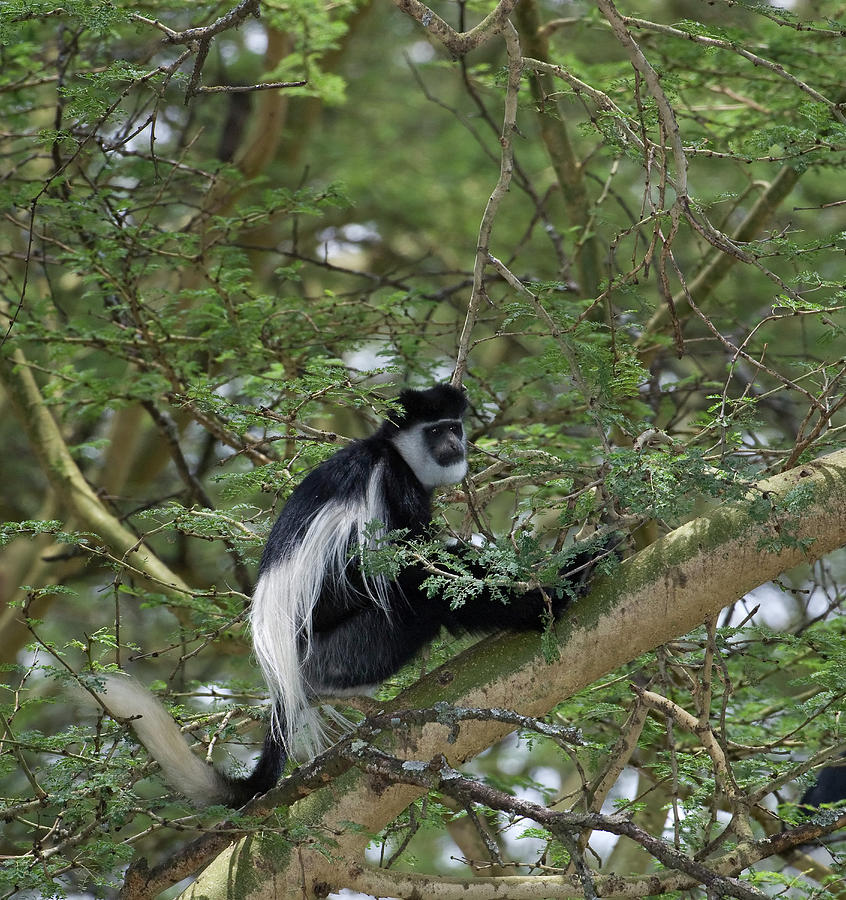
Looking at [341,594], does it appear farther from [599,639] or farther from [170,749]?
[599,639]

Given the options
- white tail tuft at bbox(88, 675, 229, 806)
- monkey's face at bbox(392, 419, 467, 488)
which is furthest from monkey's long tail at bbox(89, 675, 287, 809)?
monkey's face at bbox(392, 419, 467, 488)

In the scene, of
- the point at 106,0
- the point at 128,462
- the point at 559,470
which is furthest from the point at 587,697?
the point at 128,462

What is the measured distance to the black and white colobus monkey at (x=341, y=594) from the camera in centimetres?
261

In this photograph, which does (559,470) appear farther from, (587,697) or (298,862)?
(298,862)

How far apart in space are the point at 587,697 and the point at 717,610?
31.2 inches

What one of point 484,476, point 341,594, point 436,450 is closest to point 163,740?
point 341,594

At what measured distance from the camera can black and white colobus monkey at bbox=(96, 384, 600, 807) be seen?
261 cm

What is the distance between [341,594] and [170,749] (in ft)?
2.27

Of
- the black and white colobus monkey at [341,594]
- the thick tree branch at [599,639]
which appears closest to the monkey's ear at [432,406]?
the black and white colobus monkey at [341,594]

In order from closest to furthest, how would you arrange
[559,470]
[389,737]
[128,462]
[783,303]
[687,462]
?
1. [687,462]
2. [389,737]
3. [783,303]
4. [559,470]
5. [128,462]

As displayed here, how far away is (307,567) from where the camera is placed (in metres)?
2.73

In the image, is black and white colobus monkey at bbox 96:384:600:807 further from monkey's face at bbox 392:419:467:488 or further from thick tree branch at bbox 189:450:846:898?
thick tree branch at bbox 189:450:846:898

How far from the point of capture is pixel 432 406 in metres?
3.02

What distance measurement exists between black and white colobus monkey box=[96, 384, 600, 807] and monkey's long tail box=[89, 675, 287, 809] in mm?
43
